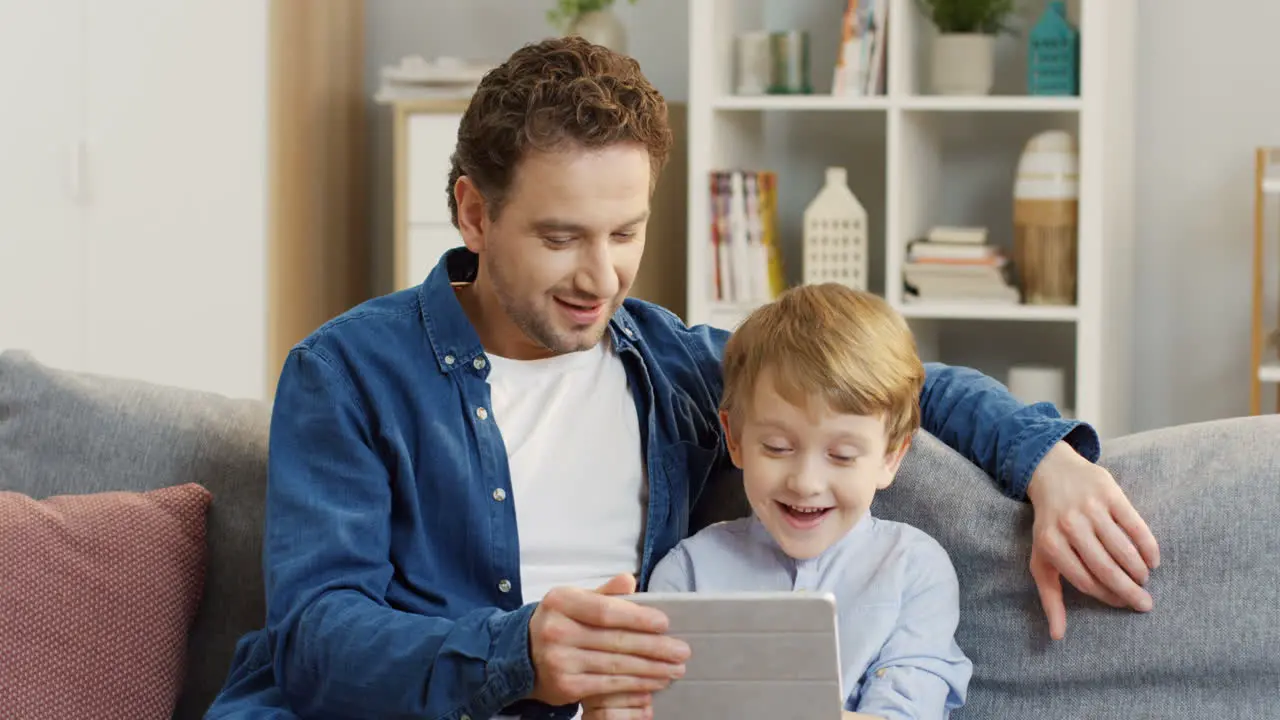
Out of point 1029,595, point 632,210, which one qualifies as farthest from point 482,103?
point 1029,595

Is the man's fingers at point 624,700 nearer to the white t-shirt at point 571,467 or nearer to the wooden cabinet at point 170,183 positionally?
the white t-shirt at point 571,467

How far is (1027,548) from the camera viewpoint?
1.48 metres

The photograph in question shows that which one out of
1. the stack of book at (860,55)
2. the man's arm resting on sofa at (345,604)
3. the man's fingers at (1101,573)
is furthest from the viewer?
the stack of book at (860,55)

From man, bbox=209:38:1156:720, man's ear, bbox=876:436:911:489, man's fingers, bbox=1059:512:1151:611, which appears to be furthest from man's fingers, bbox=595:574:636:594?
man's fingers, bbox=1059:512:1151:611

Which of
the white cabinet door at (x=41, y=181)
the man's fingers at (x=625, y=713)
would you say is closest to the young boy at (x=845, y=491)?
the man's fingers at (x=625, y=713)

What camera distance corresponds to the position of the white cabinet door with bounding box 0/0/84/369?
9.77 feet

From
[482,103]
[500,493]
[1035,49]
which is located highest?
[1035,49]

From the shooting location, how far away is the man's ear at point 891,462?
1.44 metres

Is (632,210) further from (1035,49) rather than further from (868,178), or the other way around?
(868,178)

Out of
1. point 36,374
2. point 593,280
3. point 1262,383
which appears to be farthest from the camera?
point 1262,383

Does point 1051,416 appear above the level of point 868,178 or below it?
below

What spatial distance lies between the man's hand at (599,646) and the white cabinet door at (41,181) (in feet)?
6.92

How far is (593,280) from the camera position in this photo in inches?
57.5

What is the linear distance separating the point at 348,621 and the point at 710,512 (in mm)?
460
